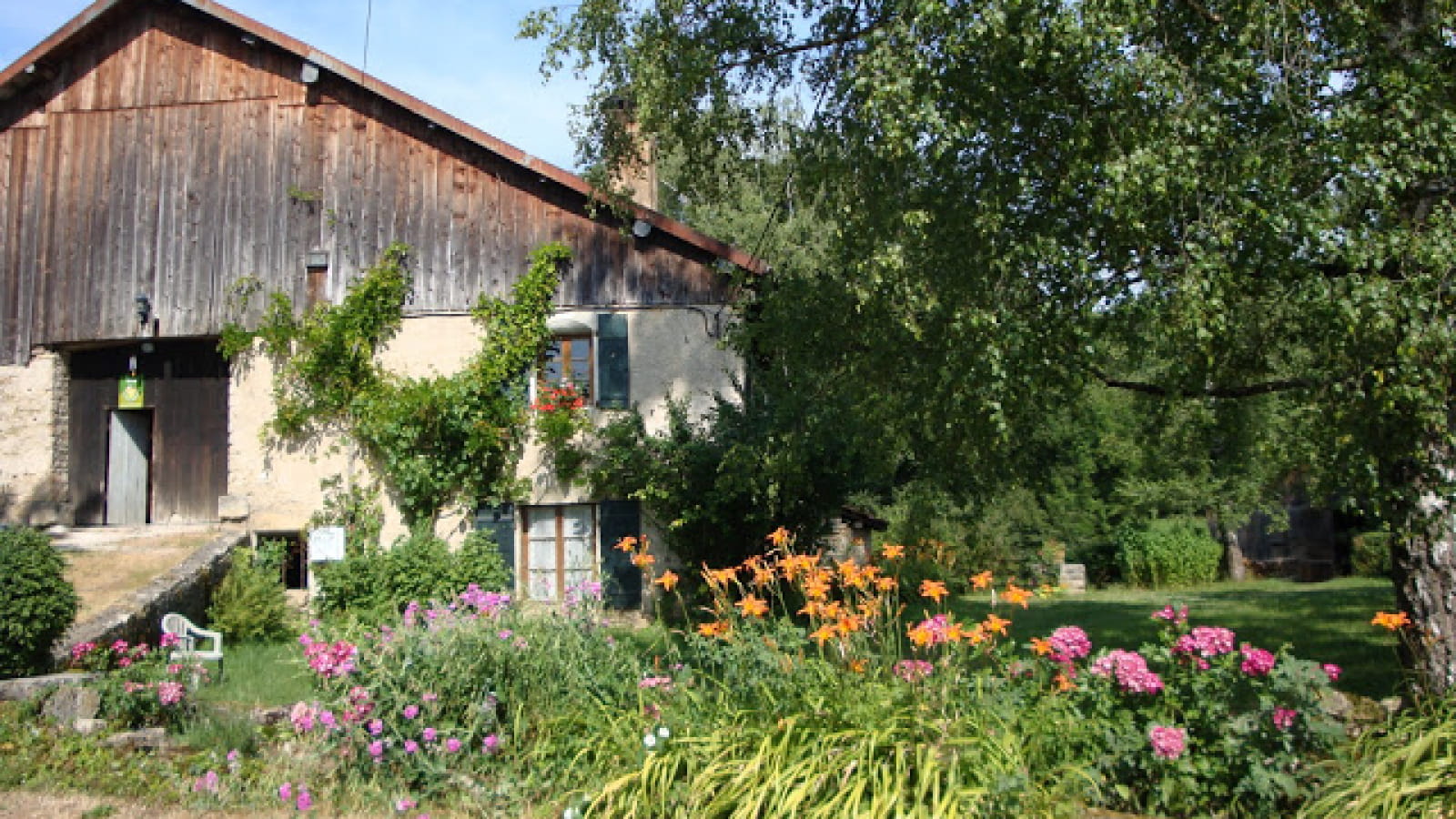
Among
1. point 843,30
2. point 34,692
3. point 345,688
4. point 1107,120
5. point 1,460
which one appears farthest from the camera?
point 1,460

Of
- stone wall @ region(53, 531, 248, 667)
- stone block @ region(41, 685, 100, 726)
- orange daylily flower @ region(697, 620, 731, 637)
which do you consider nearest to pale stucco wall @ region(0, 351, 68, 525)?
stone wall @ region(53, 531, 248, 667)

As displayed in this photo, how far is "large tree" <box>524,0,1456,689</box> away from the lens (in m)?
6.07

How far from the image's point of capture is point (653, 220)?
12805mm

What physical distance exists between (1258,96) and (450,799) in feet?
20.3

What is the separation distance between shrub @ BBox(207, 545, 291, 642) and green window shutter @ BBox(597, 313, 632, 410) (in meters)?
4.32

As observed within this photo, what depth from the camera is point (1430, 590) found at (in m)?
6.62

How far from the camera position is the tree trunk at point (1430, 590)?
6355mm

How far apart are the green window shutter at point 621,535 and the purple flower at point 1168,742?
848 cm

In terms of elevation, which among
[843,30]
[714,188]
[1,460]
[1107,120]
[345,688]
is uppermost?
[843,30]

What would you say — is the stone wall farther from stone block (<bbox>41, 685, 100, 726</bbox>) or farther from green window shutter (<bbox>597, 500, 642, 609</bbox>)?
green window shutter (<bbox>597, 500, 642, 609</bbox>)

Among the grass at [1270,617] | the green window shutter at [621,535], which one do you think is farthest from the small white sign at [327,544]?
the grass at [1270,617]

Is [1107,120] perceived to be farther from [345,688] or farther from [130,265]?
[130,265]

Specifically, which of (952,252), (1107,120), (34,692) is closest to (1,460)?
(34,692)

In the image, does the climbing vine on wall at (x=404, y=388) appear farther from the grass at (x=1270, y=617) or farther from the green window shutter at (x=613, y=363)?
the grass at (x=1270, y=617)
